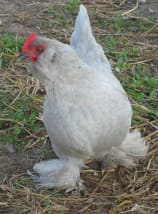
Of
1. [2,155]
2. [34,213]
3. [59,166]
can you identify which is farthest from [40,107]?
[34,213]

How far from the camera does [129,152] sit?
3596 millimetres

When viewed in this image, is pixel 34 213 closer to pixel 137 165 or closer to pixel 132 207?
pixel 132 207

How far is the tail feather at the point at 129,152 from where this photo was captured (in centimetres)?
355

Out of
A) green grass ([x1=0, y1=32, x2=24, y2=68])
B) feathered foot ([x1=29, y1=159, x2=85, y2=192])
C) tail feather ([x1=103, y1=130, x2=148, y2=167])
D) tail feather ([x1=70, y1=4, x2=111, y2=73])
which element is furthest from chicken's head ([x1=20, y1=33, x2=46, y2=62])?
green grass ([x1=0, y1=32, x2=24, y2=68])

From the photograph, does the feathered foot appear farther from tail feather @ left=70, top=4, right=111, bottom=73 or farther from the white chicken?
tail feather @ left=70, top=4, right=111, bottom=73

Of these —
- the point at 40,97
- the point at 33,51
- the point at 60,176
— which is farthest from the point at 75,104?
the point at 40,97

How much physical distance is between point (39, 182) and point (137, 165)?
2.05 feet

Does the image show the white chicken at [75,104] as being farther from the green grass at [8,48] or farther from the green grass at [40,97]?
the green grass at [8,48]

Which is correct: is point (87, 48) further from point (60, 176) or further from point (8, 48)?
point (8, 48)

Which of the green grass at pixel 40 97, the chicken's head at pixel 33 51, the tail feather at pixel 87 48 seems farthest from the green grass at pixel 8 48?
the chicken's head at pixel 33 51

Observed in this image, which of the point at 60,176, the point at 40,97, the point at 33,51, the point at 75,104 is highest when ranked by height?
the point at 33,51

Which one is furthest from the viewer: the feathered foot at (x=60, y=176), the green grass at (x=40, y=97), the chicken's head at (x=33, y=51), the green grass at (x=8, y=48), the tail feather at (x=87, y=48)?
the green grass at (x=8, y=48)

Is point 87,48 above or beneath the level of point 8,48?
above

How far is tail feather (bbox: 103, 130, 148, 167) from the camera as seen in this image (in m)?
3.55
